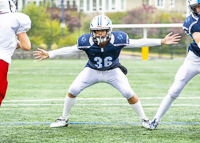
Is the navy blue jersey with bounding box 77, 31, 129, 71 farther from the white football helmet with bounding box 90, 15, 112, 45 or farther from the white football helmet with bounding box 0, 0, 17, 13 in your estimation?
the white football helmet with bounding box 0, 0, 17, 13

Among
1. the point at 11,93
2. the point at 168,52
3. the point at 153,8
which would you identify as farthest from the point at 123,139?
the point at 168,52

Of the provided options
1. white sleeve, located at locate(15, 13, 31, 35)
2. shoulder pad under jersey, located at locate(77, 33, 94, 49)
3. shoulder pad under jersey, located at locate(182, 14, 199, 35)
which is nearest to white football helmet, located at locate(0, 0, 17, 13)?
white sleeve, located at locate(15, 13, 31, 35)

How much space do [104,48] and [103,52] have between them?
0.17 feet

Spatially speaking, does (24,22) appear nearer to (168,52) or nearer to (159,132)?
(159,132)

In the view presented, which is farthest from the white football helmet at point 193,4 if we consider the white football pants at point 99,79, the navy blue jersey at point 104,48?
the white football pants at point 99,79

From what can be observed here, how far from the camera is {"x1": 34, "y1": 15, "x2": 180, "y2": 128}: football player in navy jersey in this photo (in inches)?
165

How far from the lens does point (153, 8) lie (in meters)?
21.7

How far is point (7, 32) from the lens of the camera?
344 centimetres

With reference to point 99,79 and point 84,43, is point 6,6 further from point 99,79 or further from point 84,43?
point 99,79

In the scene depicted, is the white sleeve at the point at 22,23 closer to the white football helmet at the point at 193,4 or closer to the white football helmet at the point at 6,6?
the white football helmet at the point at 6,6

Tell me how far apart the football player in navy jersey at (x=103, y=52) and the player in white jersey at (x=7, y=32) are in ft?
2.57

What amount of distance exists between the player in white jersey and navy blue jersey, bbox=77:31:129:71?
956 mm

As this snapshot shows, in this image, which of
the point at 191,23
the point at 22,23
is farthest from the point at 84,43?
the point at 191,23

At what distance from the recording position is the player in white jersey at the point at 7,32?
11.2 ft
